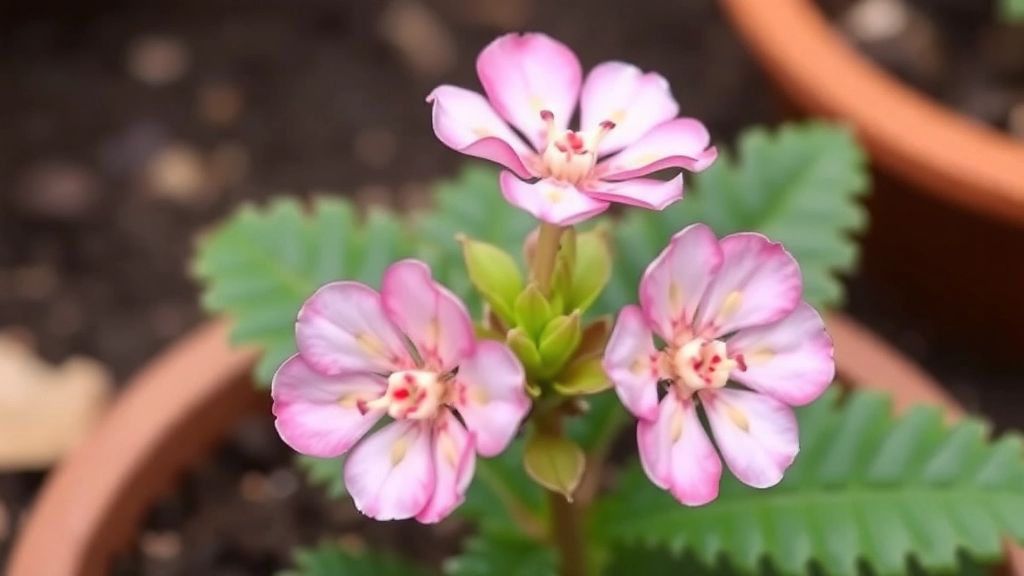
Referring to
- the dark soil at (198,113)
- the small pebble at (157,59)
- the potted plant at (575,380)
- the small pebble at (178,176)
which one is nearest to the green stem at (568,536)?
the potted plant at (575,380)

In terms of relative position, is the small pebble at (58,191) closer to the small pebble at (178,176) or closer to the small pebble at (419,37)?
the small pebble at (178,176)

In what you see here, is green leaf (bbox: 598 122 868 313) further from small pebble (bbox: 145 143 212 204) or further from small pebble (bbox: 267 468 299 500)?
small pebble (bbox: 145 143 212 204)

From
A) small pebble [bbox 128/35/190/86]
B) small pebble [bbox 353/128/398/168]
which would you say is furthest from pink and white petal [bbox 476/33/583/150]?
small pebble [bbox 128/35/190/86]

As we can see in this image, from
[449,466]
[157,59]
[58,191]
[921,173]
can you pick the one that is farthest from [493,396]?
[157,59]

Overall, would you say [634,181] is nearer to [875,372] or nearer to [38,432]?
[875,372]

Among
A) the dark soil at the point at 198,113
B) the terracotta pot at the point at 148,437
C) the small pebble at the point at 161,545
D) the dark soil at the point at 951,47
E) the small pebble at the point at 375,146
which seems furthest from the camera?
the small pebble at the point at 375,146

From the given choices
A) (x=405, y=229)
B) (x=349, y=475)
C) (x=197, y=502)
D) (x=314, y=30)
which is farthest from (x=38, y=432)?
(x=349, y=475)
